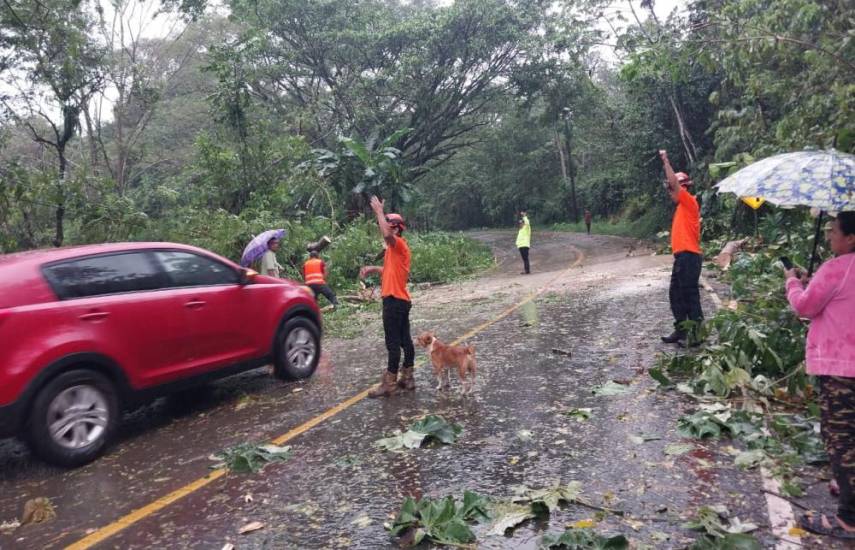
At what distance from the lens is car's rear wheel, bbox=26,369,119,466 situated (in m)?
4.94

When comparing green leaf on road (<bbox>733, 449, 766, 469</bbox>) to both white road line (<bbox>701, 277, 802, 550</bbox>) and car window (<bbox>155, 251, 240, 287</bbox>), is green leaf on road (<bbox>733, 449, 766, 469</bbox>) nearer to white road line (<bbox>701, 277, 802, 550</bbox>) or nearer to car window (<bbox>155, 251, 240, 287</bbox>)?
white road line (<bbox>701, 277, 802, 550</bbox>)

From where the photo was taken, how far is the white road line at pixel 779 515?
3449 millimetres

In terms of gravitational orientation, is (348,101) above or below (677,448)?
above

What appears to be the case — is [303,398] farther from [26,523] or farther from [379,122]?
[379,122]

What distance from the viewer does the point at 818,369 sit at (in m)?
3.69

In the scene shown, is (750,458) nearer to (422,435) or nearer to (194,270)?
(422,435)

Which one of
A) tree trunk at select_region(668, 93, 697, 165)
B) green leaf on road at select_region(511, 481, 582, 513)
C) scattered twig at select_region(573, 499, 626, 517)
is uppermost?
tree trunk at select_region(668, 93, 697, 165)

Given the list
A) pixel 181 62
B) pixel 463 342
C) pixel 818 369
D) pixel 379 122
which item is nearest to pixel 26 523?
pixel 818 369

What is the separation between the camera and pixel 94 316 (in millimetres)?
5422

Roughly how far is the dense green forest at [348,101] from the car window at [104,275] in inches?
258

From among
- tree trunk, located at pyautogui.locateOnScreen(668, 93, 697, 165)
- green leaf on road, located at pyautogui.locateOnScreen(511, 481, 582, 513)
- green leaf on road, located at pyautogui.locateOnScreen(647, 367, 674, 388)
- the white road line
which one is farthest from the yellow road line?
tree trunk, located at pyautogui.locateOnScreen(668, 93, 697, 165)

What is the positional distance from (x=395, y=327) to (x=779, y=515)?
391 centimetres

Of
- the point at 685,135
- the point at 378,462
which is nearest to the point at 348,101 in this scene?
the point at 685,135

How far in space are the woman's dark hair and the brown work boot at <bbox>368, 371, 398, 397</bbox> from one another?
4386mm
